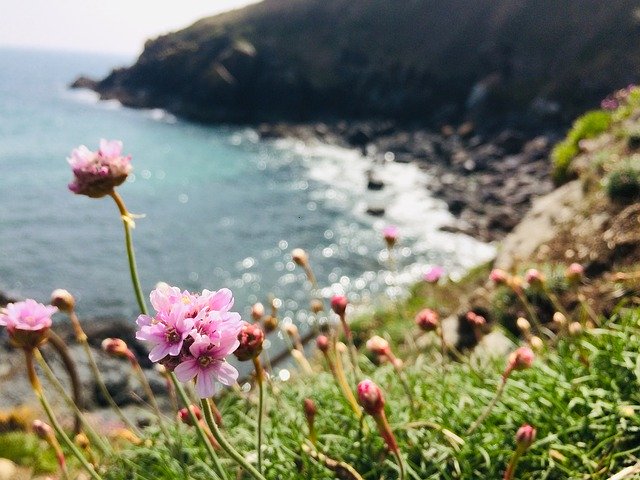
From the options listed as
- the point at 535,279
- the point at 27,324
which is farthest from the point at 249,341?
the point at 535,279

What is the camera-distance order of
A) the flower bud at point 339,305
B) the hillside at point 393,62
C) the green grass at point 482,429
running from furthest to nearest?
1. the hillside at point 393,62
2. the flower bud at point 339,305
3. the green grass at point 482,429

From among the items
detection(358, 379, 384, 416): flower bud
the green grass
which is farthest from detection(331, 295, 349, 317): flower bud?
detection(358, 379, 384, 416): flower bud

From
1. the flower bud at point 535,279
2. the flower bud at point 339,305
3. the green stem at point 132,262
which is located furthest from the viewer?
the flower bud at point 535,279

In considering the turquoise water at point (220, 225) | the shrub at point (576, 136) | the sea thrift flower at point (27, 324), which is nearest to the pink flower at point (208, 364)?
the sea thrift flower at point (27, 324)

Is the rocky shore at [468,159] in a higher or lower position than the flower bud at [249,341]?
lower

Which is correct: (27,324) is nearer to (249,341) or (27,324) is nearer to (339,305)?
(249,341)

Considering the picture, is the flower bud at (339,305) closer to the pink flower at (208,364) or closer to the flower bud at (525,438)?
the flower bud at (525,438)

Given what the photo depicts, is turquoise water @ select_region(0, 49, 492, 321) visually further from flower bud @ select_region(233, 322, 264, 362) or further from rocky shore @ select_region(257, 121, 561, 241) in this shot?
flower bud @ select_region(233, 322, 264, 362)
